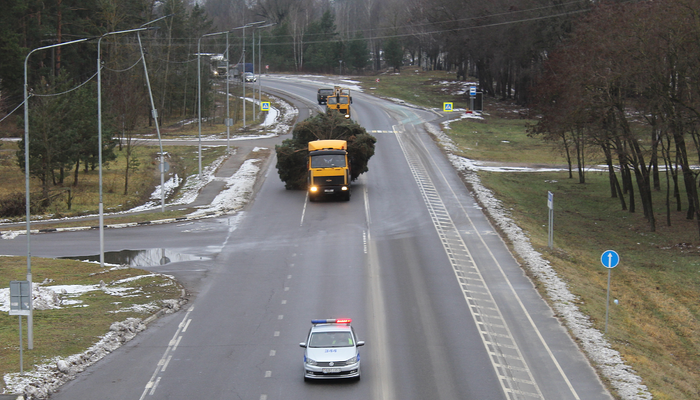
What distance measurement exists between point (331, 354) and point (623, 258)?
2049cm

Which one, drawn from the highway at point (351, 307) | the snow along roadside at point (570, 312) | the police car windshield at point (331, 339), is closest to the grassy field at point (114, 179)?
the highway at point (351, 307)

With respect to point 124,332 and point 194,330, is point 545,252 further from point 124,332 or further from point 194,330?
point 124,332

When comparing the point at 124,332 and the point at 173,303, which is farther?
the point at 173,303

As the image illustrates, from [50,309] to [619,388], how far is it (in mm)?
18032

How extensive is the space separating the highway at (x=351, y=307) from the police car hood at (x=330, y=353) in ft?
2.52

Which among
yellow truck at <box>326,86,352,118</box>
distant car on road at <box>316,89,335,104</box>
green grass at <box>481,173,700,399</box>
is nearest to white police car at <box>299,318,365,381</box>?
green grass at <box>481,173,700,399</box>

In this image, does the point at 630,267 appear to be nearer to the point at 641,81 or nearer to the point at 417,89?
the point at 641,81

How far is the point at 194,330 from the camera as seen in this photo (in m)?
20.5

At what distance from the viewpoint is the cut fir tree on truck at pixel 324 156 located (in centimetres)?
3741

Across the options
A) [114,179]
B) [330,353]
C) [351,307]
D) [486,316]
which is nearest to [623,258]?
[486,316]

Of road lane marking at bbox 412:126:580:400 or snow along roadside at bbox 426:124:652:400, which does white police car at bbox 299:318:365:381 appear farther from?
snow along roadside at bbox 426:124:652:400

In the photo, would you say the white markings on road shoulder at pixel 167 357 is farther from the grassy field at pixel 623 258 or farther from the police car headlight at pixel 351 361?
the grassy field at pixel 623 258

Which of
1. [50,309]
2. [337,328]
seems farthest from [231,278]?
[337,328]

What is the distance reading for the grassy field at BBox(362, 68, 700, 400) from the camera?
20.2 m
